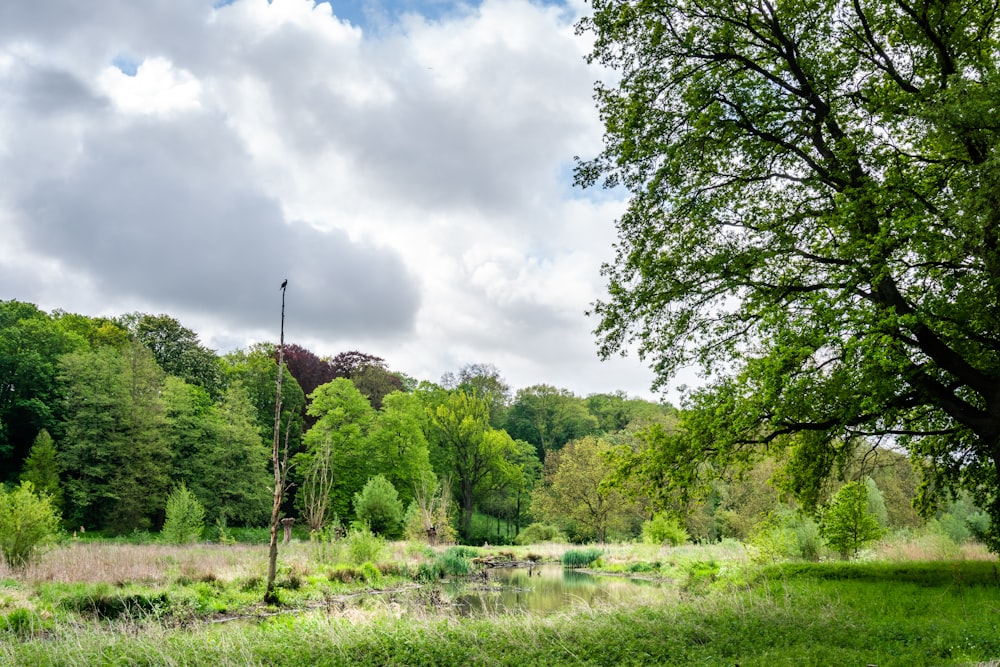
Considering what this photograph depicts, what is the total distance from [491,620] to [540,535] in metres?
35.7

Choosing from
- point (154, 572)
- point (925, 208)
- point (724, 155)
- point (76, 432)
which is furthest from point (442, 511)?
point (925, 208)

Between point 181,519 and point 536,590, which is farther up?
point 181,519

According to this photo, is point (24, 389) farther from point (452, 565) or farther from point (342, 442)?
point (452, 565)

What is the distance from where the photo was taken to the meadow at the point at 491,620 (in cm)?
744

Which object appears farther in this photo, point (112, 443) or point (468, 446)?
point (468, 446)

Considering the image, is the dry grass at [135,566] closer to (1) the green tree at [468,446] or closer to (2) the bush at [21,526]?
(2) the bush at [21,526]

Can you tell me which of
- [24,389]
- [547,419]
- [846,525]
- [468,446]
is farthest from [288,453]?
[846,525]

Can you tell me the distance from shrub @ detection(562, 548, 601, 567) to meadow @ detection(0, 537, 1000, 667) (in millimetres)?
13689

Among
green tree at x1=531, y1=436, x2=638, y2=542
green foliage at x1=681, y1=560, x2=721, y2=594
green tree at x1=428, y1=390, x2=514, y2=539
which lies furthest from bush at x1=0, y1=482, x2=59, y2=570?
green tree at x1=428, y1=390, x2=514, y2=539

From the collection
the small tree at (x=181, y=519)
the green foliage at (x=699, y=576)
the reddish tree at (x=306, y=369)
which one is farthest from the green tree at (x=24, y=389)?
the green foliage at (x=699, y=576)

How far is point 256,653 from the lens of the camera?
7547 millimetres

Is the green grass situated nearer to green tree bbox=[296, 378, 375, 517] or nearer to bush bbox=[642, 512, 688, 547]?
bush bbox=[642, 512, 688, 547]

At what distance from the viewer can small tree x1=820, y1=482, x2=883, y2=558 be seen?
16.8m

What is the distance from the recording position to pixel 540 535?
43750 mm
